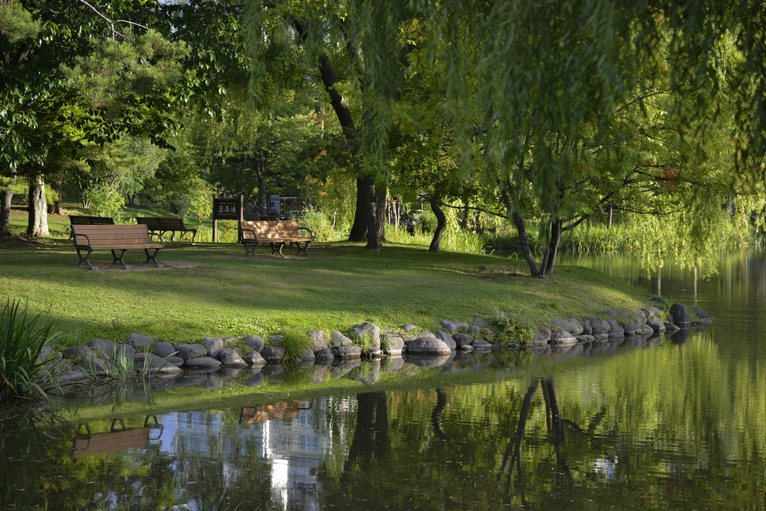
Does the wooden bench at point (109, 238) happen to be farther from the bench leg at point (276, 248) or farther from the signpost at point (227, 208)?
the signpost at point (227, 208)

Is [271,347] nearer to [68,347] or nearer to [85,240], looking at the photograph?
[68,347]

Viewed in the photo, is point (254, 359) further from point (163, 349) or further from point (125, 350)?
point (125, 350)

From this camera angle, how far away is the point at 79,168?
21844 mm

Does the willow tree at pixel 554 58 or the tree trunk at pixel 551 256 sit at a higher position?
the willow tree at pixel 554 58

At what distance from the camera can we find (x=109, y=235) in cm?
1318

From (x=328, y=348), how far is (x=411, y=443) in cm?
415

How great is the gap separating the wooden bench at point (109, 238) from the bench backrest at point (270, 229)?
3.76m

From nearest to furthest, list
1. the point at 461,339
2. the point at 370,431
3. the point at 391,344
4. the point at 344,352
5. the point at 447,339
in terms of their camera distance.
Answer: the point at 370,431, the point at 344,352, the point at 391,344, the point at 447,339, the point at 461,339

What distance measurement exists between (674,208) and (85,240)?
41.2ft

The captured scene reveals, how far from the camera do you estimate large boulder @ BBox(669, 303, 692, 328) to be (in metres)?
14.7

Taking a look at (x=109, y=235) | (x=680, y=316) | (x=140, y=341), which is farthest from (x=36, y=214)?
(x=680, y=316)

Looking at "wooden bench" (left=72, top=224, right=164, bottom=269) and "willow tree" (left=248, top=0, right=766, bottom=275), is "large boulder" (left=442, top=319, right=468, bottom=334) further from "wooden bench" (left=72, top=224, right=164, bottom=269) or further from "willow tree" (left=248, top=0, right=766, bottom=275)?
"willow tree" (left=248, top=0, right=766, bottom=275)

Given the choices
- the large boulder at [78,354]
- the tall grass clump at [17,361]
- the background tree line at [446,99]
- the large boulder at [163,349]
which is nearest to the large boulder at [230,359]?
the large boulder at [163,349]

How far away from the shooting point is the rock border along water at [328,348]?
336 inches
